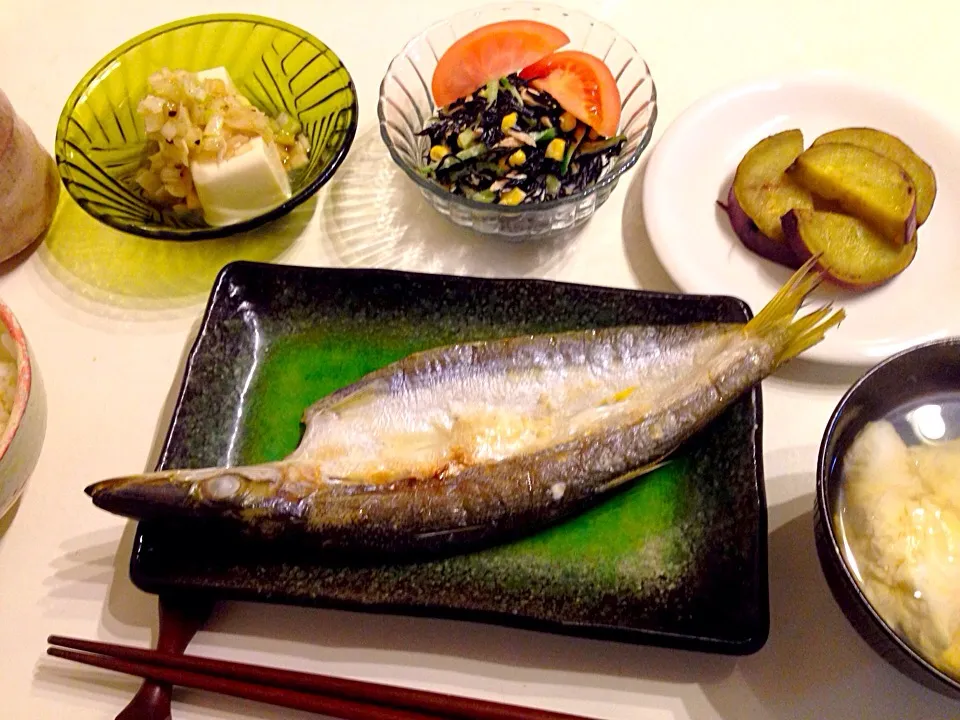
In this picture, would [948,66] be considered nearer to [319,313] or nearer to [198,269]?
[319,313]

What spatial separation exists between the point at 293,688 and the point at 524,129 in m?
1.20

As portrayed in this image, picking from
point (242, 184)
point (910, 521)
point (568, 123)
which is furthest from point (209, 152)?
point (910, 521)

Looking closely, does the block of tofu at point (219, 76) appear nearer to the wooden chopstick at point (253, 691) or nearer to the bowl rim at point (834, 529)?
the wooden chopstick at point (253, 691)

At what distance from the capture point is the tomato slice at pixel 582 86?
1.58 m

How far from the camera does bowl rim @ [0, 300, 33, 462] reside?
4.18 ft

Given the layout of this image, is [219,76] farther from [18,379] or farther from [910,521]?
[910,521]

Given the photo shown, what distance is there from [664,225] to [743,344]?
1.34 ft

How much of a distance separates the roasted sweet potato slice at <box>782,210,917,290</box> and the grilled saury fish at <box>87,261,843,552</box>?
0.16m

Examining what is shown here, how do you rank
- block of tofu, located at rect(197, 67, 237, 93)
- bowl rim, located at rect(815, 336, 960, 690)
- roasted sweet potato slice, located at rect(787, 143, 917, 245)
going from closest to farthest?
bowl rim, located at rect(815, 336, 960, 690) → roasted sweet potato slice, located at rect(787, 143, 917, 245) → block of tofu, located at rect(197, 67, 237, 93)

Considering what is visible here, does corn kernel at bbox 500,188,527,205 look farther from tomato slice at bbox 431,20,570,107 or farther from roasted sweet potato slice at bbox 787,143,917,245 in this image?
roasted sweet potato slice at bbox 787,143,917,245

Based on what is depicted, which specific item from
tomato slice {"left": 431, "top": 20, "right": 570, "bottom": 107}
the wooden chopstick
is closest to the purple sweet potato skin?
tomato slice {"left": 431, "top": 20, "right": 570, "bottom": 107}

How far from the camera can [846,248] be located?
146 cm

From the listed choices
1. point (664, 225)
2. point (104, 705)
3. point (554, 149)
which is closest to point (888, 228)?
point (664, 225)

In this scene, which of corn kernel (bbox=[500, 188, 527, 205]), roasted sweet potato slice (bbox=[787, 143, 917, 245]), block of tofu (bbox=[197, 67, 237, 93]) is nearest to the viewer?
roasted sweet potato slice (bbox=[787, 143, 917, 245])
